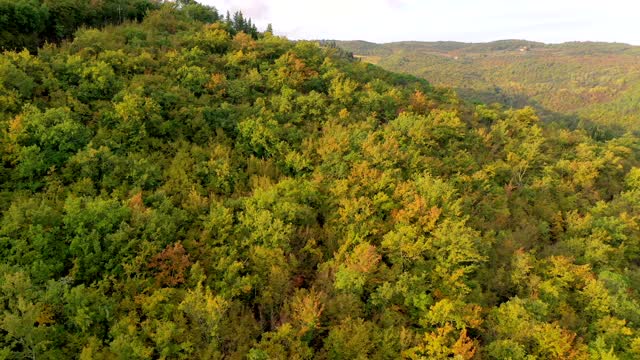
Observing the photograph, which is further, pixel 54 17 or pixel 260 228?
pixel 54 17

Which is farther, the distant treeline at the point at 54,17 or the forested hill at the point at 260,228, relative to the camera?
the distant treeline at the point at 54,17

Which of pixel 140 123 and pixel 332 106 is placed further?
pixel 332 106

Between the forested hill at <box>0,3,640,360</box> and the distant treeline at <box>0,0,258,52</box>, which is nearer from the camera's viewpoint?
the forested hill at <box>0,3,640,360</box>

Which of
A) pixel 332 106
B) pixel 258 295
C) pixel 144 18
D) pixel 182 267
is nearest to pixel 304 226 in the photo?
pixel 258 295

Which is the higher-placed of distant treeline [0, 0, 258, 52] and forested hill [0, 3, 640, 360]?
distant treeline [0, 0, 258, 52]

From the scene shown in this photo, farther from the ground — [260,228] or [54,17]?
[54,17]

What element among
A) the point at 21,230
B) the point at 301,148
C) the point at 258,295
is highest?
the point at 301,148

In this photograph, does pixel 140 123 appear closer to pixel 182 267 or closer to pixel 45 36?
pixel 182 267

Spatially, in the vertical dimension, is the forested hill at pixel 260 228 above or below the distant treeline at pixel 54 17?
below
